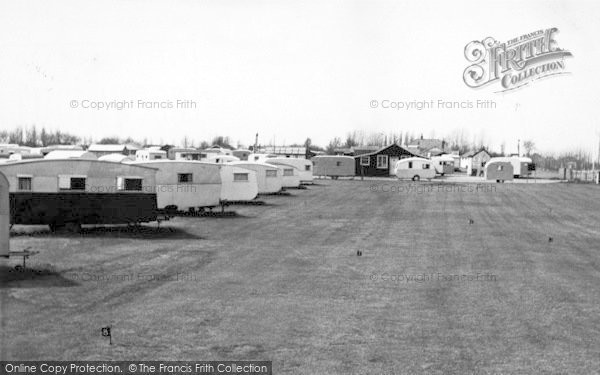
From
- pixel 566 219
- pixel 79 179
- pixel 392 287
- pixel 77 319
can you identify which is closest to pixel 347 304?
pixel 392 287

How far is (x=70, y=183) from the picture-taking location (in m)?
22.3

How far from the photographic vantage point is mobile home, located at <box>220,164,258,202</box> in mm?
33469

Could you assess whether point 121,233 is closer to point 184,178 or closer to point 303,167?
point 184,178

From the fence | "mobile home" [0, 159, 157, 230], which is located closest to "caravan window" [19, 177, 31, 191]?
"mobile home" [0, 159, 157, 230]

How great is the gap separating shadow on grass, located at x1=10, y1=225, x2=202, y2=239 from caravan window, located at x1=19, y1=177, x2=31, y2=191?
1.45 metres

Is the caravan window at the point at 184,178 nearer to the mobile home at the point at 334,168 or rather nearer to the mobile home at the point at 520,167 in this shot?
the mobile home at the point at 334,168

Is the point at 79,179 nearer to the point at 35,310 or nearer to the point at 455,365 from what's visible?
the point at 35,310

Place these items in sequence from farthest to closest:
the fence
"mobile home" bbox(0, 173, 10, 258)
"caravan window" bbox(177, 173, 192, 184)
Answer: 1. the fence
2. "caravan window" bbox(177, 173, 192, 184)
3. "mobile home" bbox(0, 173, 10, 258)

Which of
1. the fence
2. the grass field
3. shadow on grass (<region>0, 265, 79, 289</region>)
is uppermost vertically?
the fence

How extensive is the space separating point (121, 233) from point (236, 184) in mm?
11856

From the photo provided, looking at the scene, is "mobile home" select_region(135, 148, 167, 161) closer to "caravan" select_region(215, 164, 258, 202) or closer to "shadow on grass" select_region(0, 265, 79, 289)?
"caravan" select_region(215, 164, 258, 202)

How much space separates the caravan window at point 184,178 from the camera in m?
27.7

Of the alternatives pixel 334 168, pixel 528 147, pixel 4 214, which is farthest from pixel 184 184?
pixel 528 147

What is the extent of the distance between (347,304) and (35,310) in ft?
19.1
